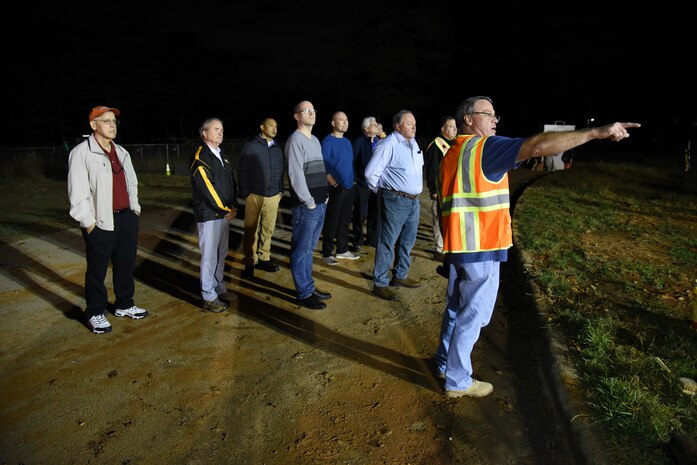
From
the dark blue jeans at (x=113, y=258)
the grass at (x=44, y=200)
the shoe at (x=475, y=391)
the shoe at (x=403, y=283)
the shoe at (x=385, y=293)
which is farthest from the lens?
the grass at (x=44, y=200)

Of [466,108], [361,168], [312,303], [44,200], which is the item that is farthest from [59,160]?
[466,108]

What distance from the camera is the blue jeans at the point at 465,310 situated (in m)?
3.35

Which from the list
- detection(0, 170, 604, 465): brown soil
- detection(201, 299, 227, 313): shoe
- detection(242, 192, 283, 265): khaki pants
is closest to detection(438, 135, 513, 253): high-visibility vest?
detection(0, 170, 604, 465): brown soil

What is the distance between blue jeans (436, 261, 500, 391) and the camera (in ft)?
11.0

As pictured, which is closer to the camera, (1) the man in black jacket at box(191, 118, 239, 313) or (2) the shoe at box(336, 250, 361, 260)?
(1) the man in black jacket at box(191, 118, 239, 313)

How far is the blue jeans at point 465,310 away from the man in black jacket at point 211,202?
8.32ft

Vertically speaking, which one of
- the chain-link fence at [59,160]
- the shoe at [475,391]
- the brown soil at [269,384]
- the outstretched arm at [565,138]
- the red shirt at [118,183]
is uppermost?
the outstretched arm at [565,138]

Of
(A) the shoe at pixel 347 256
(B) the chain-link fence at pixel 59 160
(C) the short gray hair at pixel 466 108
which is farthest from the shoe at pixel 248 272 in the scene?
(B) the chain-link fence at pixel 59 160

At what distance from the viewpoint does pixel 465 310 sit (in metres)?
3.42

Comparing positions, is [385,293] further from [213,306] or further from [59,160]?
[59,160]

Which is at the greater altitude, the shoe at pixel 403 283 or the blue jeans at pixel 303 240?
the blue jeans at pixel 303 240

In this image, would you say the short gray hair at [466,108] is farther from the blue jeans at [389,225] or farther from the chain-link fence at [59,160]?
the chain-link fence at [59,160]

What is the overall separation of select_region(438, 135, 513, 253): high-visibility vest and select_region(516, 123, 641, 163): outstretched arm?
315 millimetres

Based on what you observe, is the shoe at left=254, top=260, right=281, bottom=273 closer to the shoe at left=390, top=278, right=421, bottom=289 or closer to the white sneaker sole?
the shoe at left=390, top=278, right=421, bottom=289
